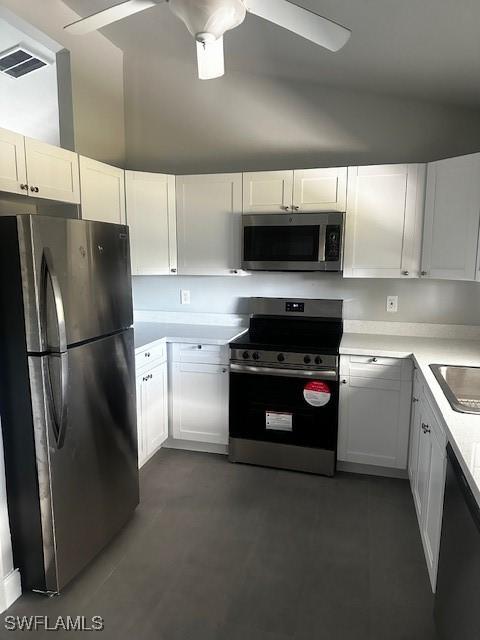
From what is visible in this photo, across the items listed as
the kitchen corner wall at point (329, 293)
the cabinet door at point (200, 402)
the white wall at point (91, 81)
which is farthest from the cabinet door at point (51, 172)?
the cabinet door at point (200, 402)

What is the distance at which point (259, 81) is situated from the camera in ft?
10.5

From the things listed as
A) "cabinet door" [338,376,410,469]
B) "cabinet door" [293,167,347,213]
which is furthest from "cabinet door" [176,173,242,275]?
"cabinet door" [338,376,410,469]

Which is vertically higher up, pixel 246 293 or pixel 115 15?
pixel 115 15

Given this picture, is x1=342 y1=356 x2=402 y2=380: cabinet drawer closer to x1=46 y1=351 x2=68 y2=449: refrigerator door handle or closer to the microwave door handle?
the microwave door handle

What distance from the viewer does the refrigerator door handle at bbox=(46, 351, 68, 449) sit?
176 centimetres

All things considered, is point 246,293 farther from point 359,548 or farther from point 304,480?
point 359,548

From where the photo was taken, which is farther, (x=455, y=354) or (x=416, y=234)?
(x=416, y=234)

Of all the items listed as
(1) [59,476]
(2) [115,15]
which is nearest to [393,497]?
(1) [59,476]

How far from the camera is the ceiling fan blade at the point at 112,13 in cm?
154

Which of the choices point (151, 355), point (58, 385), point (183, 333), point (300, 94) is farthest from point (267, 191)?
point (58, 385)

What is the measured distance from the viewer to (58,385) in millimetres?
1775

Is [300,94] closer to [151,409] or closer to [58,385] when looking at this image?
[151,409]

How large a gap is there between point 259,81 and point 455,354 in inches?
94.2

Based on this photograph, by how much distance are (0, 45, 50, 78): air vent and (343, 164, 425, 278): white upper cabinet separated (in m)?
2.18
